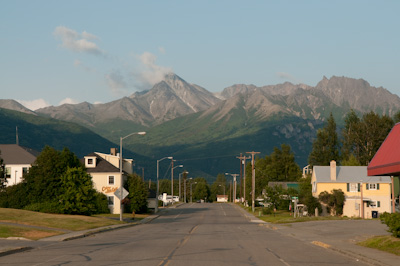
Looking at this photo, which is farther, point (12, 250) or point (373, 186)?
point (373, 186)

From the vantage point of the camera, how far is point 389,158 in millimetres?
26406

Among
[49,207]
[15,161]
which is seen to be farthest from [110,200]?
[15,161]

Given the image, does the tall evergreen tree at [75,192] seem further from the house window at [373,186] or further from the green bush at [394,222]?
the house window at [373,186]

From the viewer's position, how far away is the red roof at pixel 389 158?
83.4ft

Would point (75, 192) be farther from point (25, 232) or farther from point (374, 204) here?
point (374, 204)

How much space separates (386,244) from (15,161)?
7909 cm

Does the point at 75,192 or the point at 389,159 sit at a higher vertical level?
the point at 389,159

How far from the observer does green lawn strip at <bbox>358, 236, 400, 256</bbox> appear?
26631 mm

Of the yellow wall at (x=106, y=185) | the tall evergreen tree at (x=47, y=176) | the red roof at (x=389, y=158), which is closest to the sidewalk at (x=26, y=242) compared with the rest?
the tall evergreen tree at (x=47, y=176)

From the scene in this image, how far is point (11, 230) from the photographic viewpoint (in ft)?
123

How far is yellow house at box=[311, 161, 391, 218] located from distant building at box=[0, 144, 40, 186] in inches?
1914

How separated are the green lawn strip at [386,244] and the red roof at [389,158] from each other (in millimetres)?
3447

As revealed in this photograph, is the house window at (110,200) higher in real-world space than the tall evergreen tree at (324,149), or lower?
lower

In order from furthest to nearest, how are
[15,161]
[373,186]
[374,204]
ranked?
[15,161] → [373,186] → [374,204]
